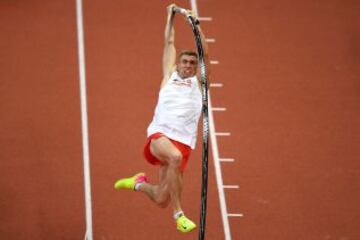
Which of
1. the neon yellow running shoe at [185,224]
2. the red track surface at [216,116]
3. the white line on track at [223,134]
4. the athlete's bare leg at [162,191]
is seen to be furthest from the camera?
the white line on track at [223,134]

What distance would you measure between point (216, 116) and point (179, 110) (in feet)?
9.42

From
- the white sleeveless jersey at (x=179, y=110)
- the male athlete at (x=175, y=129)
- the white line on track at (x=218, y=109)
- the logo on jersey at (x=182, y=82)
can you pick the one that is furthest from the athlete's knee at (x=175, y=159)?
the white line on track at (x=218, y=109)

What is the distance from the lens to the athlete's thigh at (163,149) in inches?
306

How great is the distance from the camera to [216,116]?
10773 mm

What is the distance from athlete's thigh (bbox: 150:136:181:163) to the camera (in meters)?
7.77

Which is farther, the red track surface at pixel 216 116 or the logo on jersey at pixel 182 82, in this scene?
the red track surface at pixel 216 116

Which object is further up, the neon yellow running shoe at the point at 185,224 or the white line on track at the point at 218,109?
the white line on track at the point at 218,109

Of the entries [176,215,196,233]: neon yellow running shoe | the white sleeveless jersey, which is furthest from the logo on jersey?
[176,215,196,233]: neon yellow running shoe

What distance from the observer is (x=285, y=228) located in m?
9.41

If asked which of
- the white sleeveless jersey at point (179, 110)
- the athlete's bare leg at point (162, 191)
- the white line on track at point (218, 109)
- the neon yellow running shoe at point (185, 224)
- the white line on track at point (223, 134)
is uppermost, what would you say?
the white sleeveless jersey at point (179, 110)

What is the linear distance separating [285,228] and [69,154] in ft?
9.38

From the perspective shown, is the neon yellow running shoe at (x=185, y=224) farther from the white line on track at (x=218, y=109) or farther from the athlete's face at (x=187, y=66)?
the white line on track at (x=218, y=109)

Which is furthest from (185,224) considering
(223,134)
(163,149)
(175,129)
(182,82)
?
(223,134)

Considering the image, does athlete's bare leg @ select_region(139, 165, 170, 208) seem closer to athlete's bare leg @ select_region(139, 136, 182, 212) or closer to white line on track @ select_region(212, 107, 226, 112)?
athlete's bare leg @ select_region(139, 136, 182, 212)
